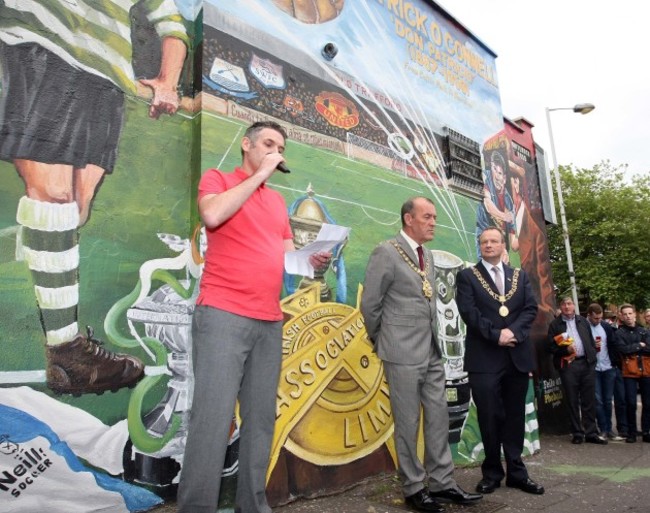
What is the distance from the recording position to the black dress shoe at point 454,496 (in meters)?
3.09

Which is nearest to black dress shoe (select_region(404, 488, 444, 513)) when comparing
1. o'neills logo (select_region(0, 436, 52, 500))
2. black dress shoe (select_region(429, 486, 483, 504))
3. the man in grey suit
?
the man in grey suit

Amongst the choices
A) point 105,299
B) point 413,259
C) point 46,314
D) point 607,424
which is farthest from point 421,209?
point 607,424

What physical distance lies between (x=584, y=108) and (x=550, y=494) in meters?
12.3

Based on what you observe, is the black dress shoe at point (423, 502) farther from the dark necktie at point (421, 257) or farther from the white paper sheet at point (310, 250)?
the white paper sheet at point (310, 250)

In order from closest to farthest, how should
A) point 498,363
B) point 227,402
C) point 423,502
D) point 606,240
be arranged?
point 227,402
point 423,502
point 498,363
point 606,240

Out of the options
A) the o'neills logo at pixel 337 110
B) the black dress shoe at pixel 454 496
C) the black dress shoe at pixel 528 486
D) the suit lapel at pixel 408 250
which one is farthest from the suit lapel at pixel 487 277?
the o'neills logo at pixel 337 110

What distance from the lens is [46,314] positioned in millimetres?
2527

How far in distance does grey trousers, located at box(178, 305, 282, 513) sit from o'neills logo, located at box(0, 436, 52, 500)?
98 cm

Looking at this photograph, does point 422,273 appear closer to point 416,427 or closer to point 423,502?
point 416,427

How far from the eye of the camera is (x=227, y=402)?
1.93 metres

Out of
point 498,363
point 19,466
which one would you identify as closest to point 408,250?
point 498,363

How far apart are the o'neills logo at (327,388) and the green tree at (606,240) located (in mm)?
20225

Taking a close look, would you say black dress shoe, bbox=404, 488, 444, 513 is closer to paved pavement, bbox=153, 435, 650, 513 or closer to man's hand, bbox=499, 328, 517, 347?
paved pavement, bbox=153, 435, 650, 513

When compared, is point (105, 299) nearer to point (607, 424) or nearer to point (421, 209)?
point (421, 209)
